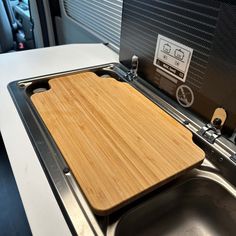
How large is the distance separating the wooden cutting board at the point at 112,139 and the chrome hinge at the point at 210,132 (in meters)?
0.04

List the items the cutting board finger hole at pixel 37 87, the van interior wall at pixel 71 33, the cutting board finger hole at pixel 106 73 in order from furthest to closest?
1. the van interior wall at pixel 71 33
2. the cutting board finger hole at pixel 106 73
3. the cutting board finger hole at pixel 37 87

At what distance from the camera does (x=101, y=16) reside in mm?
1406

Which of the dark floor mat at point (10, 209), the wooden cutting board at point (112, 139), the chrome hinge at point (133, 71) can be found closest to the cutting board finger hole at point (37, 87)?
the wooden cutting board at point (112, 139)

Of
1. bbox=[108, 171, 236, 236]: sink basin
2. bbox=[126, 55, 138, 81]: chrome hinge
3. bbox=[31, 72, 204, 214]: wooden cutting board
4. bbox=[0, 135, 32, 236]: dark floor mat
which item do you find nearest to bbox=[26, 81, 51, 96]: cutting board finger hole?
bbox=[31, 72, 204, 214]: wooden cutting board

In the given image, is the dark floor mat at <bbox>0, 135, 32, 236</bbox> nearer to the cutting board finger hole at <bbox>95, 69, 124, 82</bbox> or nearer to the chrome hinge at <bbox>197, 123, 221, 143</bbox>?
the cutting board finger hole at <bbox>95, 69, 124, 82</bbox>

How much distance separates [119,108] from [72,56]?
507mm

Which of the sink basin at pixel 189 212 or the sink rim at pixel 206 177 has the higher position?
the sink rim at pixel 206 177

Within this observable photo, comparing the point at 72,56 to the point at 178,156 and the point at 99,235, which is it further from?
the point at 99,235

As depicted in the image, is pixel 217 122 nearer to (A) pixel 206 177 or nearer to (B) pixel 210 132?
(B) pixel 210 132

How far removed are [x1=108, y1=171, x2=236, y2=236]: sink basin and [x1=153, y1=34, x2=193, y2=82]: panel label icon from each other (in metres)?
0.32

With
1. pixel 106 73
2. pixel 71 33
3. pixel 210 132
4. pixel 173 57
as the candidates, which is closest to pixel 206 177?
pixel 210 132

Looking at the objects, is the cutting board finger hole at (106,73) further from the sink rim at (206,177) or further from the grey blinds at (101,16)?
the sink rim at (206,177)

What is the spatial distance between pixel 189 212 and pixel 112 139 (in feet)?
1.02

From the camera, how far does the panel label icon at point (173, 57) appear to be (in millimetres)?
678
